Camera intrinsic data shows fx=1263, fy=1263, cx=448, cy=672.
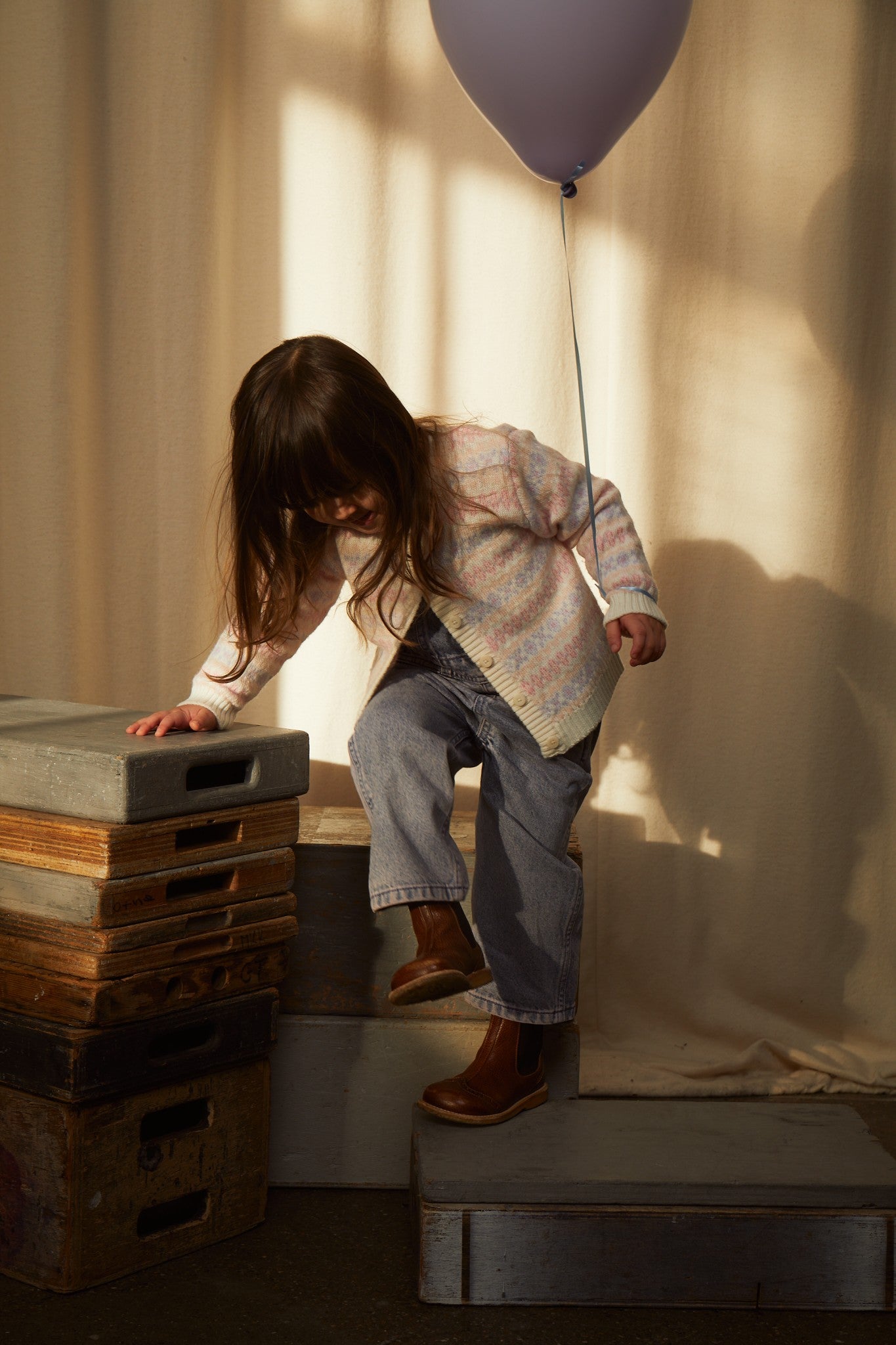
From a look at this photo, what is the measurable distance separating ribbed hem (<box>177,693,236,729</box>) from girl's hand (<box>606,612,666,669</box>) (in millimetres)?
444

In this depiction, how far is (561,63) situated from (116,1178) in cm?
124

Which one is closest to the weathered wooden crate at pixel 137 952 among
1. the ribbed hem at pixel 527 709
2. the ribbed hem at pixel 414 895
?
the ribbed hem at pixel 414 895

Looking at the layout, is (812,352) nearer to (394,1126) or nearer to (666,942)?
(666,942)

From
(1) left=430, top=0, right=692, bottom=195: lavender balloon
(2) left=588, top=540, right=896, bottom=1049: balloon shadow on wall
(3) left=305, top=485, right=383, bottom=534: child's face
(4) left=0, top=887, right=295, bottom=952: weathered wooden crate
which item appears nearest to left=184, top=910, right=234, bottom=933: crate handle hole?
(4) left=0, top=887, right=295, bottom=952: weathered wooden crate

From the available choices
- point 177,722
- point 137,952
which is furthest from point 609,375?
point 137,952

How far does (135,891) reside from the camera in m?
1.22

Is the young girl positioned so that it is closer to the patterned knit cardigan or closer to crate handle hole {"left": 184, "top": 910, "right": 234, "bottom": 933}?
the patterned knit cardigan

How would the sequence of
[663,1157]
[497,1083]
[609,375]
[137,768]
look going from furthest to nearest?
[609,375], [497,1083], [663,1157], [137,768]

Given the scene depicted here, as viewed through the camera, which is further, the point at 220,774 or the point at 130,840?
the point at 220,774

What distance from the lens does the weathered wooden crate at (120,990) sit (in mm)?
1214

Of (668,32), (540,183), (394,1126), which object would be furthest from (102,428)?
(394,1126)

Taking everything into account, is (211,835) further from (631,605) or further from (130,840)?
(631,605)

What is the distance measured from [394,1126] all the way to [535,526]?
0.73 m

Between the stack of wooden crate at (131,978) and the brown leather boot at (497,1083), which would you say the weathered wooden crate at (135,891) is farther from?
the brown leather boot at (497,1083)
